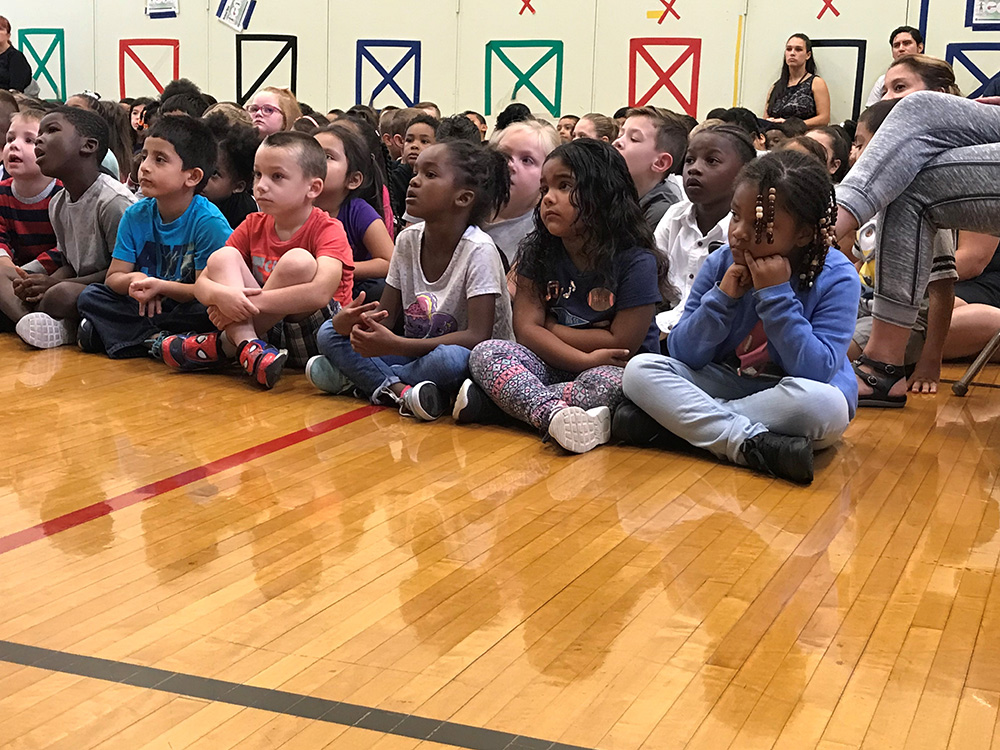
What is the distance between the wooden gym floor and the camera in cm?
131

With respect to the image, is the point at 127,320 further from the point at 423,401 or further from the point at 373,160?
the point at 423,401

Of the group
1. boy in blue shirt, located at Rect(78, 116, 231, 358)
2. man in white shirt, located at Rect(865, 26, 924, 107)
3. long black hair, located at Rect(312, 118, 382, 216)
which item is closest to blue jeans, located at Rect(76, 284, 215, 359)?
boy in blue shirt, located at Rect(78, 116, 231, 358)

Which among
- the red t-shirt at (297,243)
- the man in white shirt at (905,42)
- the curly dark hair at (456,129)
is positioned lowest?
the red t-shirt at (297,243)

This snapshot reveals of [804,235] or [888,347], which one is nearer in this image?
[804,235]

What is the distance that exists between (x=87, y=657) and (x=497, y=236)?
2123mm

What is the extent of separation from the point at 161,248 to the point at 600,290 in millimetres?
1420

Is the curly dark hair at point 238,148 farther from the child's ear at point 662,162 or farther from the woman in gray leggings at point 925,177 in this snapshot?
the woman in gray leggings at point 925,177

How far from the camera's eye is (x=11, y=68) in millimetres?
7719

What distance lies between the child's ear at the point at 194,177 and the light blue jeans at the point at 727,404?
1543 mm

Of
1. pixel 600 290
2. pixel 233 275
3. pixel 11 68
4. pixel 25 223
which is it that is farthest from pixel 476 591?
pixel 11 68

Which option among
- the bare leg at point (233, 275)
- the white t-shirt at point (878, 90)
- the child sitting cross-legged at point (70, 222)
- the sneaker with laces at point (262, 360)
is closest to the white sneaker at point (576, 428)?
the sneaker with laces at point (262, 360)

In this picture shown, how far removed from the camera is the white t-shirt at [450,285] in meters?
2.87

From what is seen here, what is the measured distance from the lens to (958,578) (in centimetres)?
178

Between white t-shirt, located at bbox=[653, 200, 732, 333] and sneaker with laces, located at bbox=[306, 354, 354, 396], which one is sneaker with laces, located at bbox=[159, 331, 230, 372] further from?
white t-shirt, located at bbox=[653, 200, 732, 333]
